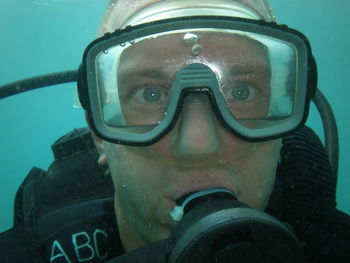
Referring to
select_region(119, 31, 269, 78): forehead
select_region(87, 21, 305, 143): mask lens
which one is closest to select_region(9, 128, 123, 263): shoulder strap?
select_region(87, 21, 305, 143): mask lens

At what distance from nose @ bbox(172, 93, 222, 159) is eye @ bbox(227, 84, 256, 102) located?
0.29 m

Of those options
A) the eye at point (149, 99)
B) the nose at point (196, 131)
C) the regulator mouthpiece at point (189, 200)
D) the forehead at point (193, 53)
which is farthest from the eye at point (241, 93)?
the regulator mouthpiece at point (189, 200)

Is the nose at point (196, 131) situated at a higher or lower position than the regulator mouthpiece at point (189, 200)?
higher

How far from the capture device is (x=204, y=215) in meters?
1.22

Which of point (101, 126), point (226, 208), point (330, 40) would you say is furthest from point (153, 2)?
point (330, 40)

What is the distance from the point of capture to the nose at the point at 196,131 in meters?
1.59

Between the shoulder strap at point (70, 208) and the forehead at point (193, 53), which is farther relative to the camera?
the shoulder strap at point (70, 208)

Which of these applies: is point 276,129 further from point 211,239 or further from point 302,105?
point 211,239

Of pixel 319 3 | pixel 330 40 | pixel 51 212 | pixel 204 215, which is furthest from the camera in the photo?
pixel 330 40

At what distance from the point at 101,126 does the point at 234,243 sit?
3.46 ft

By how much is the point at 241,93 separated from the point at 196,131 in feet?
1.73

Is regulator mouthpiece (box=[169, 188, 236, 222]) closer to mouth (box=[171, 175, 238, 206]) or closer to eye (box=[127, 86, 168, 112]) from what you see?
mouth (box=[171, 175, 238, 206])

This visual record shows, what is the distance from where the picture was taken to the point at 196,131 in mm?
1625

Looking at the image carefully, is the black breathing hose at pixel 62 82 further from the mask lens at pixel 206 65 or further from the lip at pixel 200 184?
the lip at pixel 200 184
